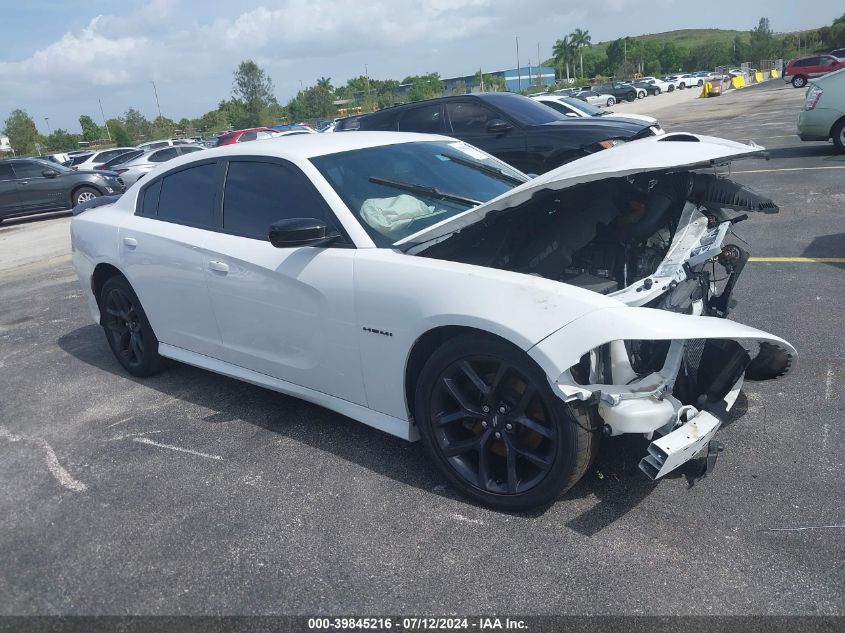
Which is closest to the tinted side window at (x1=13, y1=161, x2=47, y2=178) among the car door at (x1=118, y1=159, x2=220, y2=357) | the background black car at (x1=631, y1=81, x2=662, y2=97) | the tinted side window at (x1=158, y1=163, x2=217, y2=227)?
the car door at (x1=118, y1=159, x2=220, y2=357)

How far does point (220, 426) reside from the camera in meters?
4.16

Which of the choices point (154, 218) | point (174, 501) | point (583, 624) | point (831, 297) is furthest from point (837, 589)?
point (154, 218)

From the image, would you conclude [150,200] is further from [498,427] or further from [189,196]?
[498,427]

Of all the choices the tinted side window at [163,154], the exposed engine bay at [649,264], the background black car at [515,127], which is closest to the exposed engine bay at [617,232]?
the exposed engine bay at [649,264]

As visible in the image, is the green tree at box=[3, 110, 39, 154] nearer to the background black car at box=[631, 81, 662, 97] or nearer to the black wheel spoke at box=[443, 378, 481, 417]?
the background black car at box=[631, 81, 662, 97]

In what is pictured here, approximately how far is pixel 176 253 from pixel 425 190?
1643mm

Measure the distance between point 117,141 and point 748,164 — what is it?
6458 centimetres

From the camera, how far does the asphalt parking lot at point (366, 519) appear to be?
8.30ft

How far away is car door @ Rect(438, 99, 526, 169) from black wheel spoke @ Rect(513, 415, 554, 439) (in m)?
7.59

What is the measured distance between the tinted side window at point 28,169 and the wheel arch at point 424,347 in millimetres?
17166

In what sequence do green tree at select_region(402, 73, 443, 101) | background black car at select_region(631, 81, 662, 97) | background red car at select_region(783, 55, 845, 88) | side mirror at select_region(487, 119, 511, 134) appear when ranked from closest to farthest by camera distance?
1. side mirror at select_region(487, 119, 511, 134)
2. background red car at select_region(783, 55, 845, 88)
3. background black car at select_region(631, 81, 662, 97)
4. green tree at select_region(402, 73, 443, 101)

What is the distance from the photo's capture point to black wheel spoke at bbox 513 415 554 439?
2.80 meters

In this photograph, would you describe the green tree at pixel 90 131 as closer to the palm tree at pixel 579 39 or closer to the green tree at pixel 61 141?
the green tree at pixel 61 141

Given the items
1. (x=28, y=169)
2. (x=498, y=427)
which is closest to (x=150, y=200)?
(x=498, y=427)
